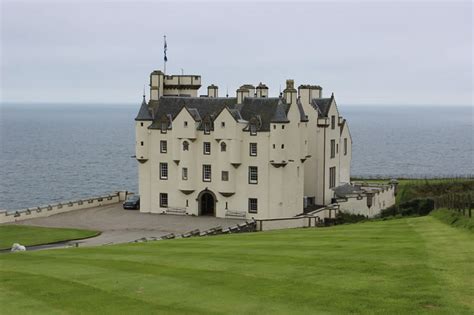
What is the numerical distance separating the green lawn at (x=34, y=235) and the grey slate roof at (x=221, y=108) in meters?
12.9

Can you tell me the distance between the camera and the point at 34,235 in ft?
164

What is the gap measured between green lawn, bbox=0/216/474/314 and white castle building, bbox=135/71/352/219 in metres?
24.3

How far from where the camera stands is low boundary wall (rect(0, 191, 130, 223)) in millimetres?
55516

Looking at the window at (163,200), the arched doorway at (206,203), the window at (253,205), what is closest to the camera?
the window at (253,205)

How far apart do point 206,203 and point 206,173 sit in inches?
100

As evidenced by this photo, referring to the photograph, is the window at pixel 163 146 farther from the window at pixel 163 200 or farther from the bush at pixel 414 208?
the bush at pixel 414 208

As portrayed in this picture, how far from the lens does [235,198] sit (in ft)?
193

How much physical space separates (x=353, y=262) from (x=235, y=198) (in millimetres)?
32808

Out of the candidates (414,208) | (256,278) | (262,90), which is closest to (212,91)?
(262,90)

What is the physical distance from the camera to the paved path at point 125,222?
51688 mm

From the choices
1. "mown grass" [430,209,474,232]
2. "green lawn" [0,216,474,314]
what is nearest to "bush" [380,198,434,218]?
"mown grass" [430,209,474,232]

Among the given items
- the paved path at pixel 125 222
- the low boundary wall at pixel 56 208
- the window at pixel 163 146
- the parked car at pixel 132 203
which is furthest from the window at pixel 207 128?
the low boundary wall at pixel 56 208

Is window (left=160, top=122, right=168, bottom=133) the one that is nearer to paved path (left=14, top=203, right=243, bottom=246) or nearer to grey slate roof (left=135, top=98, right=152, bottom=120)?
grey slate roof (left=135, top=98, right=152, bottom=120)

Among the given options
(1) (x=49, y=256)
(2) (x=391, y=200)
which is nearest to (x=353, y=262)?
(1) (x=49, y=256)
